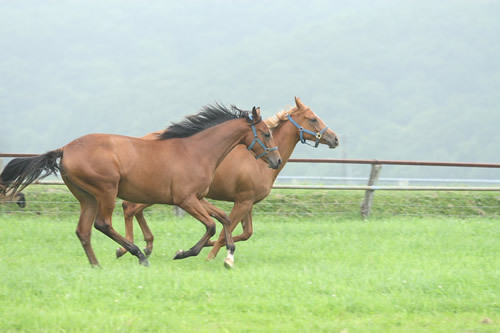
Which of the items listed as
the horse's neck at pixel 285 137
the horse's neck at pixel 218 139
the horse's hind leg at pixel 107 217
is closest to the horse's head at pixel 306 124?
the horse's neck at pixel 285 137

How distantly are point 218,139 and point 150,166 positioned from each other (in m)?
1.05

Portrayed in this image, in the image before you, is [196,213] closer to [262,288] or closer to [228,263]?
[228,263]

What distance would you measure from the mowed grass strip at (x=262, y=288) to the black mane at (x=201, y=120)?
1654 millimetres

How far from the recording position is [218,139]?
8.45 meters

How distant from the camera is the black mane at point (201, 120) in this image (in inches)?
332

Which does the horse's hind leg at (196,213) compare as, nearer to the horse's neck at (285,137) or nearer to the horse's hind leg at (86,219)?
the horse's hind leg at (86,219)

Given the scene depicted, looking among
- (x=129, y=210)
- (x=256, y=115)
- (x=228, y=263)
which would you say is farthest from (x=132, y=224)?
(x=256, y=115)

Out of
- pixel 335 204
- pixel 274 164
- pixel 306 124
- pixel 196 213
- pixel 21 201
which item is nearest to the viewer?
pixel 196 213

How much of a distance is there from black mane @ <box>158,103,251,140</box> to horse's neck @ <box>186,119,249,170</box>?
0.09m

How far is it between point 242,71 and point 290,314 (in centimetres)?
11487

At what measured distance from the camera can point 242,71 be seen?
118938mm

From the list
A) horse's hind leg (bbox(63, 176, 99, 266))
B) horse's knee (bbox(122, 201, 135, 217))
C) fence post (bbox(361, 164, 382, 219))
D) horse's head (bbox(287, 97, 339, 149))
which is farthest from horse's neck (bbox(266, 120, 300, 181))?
fence post (bbox(361, 164, 382, 219))

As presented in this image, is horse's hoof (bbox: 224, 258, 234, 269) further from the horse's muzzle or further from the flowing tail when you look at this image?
the flowing tail

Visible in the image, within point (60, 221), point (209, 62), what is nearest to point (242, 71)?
point (209, 62)
